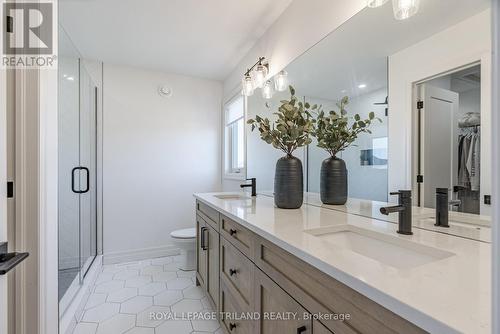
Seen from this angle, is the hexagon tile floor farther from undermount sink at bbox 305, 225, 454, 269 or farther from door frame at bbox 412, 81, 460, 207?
door frame at bbox 412, 81, 460, 207

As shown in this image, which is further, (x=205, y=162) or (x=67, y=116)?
(x=205, y=162)

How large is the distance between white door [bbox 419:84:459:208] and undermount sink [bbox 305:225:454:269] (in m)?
0.31

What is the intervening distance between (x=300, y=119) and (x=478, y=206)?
899 millimetres

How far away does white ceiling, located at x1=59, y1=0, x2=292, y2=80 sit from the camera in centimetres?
188

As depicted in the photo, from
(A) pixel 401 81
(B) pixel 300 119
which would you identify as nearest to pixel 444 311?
(A) pixel 401 81

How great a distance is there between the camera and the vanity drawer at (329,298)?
0.52 m

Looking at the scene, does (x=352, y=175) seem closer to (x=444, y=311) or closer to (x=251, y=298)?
(x=251, y=298)

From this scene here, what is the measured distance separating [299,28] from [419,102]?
1.09 m

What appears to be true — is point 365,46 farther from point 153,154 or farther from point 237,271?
point 153,154

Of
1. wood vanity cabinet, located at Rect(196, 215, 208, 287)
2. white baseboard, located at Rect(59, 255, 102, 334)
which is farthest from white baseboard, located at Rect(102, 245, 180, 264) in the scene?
wood vanity cabinet, located at Rect(196, 215, 208, 287)

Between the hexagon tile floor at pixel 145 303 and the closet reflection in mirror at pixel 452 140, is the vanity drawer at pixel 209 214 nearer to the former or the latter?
the hexagon tile floor at pixel 145 303

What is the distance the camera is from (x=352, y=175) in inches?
57.5

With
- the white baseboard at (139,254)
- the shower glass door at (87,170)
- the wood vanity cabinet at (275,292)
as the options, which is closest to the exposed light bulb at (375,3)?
the wood vanity cabinet at (275,292)
